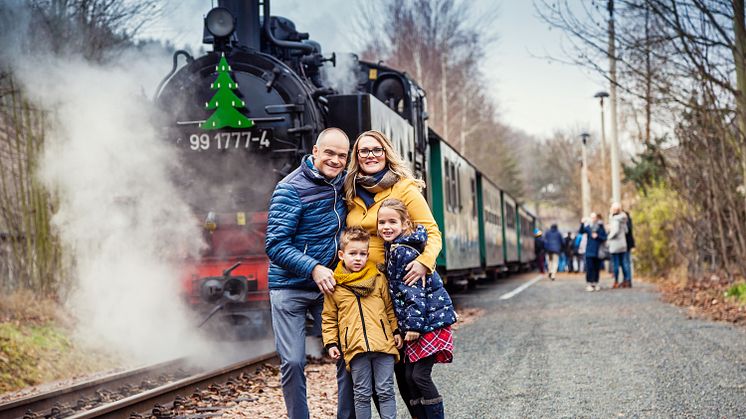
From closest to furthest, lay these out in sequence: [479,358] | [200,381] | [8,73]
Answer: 1. [200,381]
2. [479,358]
3. [8,73]

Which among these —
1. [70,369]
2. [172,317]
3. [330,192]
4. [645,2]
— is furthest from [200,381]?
[645,2]

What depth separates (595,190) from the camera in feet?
161

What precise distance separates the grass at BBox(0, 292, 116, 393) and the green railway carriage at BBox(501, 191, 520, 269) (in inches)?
582

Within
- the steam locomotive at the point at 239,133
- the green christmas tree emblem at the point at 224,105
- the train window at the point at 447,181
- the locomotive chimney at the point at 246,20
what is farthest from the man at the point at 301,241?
the train window at the point at 447,181

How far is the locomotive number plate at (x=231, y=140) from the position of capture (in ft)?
28.2

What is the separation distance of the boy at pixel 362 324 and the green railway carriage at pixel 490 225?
1471 centimetres

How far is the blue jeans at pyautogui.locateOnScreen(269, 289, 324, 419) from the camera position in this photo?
14.3 ft

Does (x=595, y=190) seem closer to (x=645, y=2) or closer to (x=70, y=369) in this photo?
(x=645, y=2)

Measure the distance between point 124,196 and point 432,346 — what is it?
18.4ft

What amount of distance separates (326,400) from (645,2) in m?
7.95

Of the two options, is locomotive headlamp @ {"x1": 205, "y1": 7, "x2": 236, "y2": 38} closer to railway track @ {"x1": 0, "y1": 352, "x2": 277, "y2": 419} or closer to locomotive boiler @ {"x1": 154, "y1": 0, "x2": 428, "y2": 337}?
locomotive boiler @ {"x1": 154, "y1": 0, "x2": 428, "y2": 337}

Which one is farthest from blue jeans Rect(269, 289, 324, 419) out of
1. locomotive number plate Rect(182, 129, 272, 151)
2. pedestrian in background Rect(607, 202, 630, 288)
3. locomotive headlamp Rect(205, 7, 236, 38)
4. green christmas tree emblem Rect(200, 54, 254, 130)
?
pedestrian in background Rect(607, 202, 630, 288)

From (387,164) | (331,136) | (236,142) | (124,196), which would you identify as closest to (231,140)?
(236,142)

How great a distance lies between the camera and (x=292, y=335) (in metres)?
4.38
